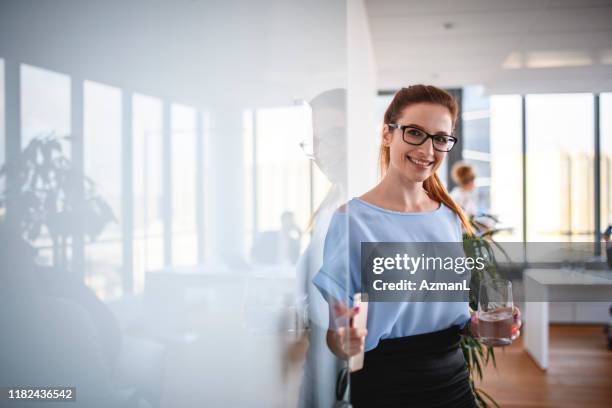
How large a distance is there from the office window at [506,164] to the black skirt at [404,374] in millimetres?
942

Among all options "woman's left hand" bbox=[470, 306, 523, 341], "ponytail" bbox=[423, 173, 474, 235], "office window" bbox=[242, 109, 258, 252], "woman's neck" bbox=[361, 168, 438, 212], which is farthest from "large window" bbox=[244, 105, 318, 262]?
"woman's left hand" bbox=[470, 306, 523, 341]

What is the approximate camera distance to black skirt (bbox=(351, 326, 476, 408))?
1.03 m

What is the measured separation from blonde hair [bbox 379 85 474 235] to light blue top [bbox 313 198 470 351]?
0.14ft

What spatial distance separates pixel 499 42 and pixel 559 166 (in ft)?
2.94

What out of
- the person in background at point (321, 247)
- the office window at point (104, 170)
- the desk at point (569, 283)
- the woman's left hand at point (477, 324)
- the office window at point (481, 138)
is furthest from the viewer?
the office window at point (481, 138)

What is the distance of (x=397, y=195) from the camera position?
1057 millimetres

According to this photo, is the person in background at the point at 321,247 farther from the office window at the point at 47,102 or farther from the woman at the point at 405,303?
the office window at the point at 47,102

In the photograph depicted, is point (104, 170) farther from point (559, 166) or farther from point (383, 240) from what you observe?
point (559, 166)

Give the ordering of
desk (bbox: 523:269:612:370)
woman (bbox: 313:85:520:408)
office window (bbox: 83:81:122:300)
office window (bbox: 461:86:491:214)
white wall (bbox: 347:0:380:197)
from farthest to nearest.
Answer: office window (bbox: 461:86:491:214) → desk (bbox: 523:269:612:370) → white wall (bbox: 347:0:380:197) → woman (bbox: 313:85:520:408) → office window (bbox: 83:81:122:300)

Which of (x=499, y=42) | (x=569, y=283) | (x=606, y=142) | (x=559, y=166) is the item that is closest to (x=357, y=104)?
(x=606, y=142)

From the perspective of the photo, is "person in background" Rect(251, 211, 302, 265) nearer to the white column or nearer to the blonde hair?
the white column

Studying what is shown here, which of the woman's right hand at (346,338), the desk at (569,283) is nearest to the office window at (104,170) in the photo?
the woman's right hand at (346,338)

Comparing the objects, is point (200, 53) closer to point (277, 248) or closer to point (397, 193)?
point (277, 248)

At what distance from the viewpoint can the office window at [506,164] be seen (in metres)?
1.84
